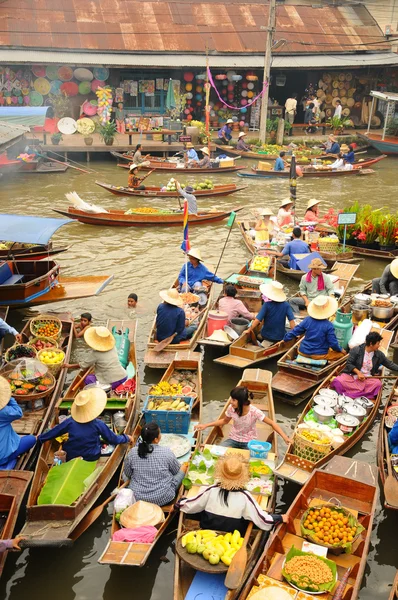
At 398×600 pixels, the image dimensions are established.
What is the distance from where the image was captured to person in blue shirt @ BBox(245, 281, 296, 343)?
987 centimetres

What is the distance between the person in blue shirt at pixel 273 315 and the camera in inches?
388

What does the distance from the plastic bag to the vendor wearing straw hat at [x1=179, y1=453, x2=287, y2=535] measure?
737 mm

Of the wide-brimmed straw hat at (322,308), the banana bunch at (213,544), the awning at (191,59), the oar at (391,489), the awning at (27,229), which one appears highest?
the awning at (191,59)

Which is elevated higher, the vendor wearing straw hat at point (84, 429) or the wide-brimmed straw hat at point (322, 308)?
the wide-brimmed straw hat at point (322, 308)

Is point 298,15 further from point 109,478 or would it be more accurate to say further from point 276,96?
point 109,478

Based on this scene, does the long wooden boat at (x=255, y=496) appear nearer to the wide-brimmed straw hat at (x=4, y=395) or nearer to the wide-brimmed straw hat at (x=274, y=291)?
the wide-brimmed straw hat at (x=274, y=291)

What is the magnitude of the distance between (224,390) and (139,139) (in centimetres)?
2089

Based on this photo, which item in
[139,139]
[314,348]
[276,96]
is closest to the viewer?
[314,348]

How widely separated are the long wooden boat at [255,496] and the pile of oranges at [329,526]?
1.50 feet

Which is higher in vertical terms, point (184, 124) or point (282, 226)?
point (184, 124)

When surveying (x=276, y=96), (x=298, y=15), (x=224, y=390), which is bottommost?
(x=224, y=390)

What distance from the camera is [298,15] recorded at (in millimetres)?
33469

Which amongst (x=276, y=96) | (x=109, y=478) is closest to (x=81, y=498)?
(x=109, y=478)

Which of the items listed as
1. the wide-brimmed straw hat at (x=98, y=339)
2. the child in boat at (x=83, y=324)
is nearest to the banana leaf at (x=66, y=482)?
the wide-brimmed straw hat at (x=98, y=339)
